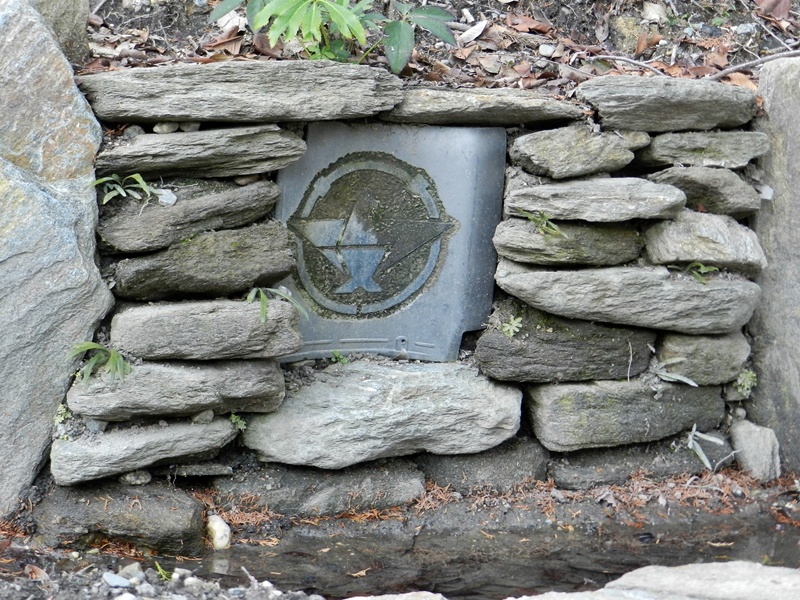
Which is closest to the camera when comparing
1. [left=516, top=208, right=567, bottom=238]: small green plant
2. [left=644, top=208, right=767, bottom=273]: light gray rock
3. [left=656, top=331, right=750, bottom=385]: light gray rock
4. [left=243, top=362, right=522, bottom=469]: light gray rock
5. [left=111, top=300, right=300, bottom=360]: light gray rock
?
[left=111, top=300, right=300, bottom=360]: light gray rock

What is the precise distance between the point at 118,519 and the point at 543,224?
1.96 m

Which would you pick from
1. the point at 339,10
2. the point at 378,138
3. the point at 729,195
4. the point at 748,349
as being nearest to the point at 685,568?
the point at 748,349

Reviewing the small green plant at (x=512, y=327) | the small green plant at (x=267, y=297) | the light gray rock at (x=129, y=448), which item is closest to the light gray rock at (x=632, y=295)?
the small green plant at (x=512, y=327)

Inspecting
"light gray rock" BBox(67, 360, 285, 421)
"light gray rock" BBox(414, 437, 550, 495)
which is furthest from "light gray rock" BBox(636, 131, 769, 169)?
"light gray rock" BBox(67, 360, 285, 421)

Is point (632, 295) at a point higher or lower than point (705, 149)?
lower

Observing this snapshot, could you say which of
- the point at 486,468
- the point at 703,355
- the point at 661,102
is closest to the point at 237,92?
the point at 661,102

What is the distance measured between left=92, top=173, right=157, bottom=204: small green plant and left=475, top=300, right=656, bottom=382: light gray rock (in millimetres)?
1469

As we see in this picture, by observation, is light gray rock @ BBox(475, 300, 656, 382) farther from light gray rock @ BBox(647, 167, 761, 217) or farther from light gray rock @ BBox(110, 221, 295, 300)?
light gray rock @ BBox(110, 221, 295, 300)

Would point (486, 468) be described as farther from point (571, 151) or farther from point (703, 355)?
point (571, 151)

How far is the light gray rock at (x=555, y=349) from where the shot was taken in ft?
11.8

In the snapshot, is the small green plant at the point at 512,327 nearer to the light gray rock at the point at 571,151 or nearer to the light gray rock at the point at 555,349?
the light gray rock at the point at 555,349

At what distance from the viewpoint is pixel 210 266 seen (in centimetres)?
319

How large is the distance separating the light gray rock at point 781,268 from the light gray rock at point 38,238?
282 centimetres

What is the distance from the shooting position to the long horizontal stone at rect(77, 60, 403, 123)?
10.3 ft
